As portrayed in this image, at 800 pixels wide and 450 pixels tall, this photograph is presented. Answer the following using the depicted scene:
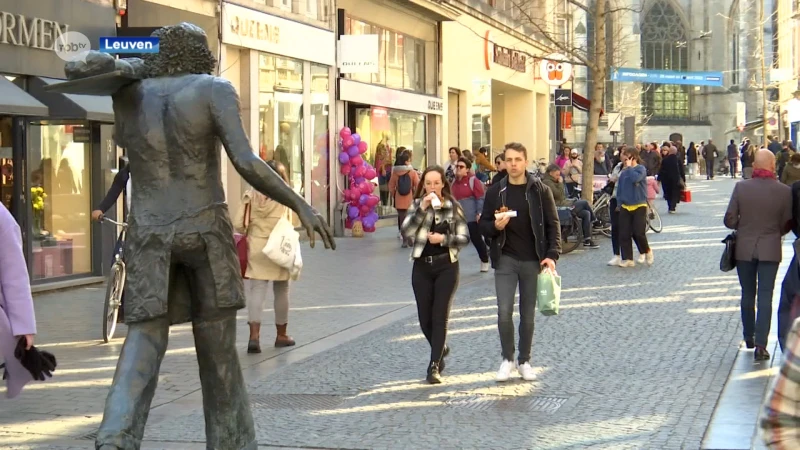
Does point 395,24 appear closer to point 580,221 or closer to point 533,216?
point 580,221

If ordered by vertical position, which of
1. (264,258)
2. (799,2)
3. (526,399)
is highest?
(799,2)

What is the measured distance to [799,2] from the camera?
203 ft

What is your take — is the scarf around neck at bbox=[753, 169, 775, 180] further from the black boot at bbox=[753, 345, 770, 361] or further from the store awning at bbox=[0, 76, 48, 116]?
the store awning at bbox=[0, 76, 48, 116]

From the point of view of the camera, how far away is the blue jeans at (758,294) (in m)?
10.1

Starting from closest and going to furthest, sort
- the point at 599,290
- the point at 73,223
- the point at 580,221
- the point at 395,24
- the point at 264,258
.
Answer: the point at 264,258 < the point at 599,290 < the point at 73,223 < the point at 580,221 < the point at 395,24

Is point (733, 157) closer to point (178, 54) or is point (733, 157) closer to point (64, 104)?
point (64, 104)

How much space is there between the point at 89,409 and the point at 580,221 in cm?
1447

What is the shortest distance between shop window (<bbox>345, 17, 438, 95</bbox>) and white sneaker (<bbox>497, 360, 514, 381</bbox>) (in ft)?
61.5

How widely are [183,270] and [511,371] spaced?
434 centimetres

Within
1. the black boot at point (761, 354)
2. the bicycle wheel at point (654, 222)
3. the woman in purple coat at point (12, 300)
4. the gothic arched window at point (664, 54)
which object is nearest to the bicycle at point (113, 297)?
the woman in purple coat at point (12, 300)

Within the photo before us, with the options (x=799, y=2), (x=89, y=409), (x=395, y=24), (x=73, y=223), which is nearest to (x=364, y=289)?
(x=73, y=223)

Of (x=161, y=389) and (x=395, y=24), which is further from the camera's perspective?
(x=395, y=24)

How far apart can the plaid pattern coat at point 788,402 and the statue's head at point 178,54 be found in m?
3.39

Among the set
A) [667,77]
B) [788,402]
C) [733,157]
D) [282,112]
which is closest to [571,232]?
[282,112]
